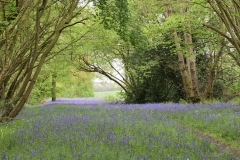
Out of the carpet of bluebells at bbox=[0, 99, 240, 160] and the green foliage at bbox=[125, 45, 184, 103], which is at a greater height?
the green foliage at bbox=[125, 45, 184, 103]

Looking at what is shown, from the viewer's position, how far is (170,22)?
11.4 m

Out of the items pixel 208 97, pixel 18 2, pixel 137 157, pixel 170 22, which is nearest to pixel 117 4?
pixel 18 2

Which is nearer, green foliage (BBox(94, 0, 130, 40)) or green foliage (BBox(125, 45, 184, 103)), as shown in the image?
green foliage (BBox(94, 0, 130, 40))

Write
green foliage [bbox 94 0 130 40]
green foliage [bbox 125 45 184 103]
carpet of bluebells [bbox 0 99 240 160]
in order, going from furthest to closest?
green foliage [bbox 125 45 184 103] < green foliage [bbox 94 0 130 40] < carpet of bluebells [bbox 0 99 240 160]

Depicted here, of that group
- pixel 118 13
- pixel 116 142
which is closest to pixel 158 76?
pixel 116 142

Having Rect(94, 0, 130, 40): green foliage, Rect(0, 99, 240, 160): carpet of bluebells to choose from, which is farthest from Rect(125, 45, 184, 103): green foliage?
Rect(94, 0, 130, 40): green foliage

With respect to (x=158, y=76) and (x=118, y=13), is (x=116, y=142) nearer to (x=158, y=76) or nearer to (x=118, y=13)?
(x=118, y=13)

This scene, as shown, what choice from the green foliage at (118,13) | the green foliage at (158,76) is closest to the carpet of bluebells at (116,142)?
the green foliage at (118,13)

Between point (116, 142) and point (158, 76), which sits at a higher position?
point (158, 76)

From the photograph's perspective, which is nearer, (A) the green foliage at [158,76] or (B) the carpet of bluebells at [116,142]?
(B) the carpet of bluebells at [116,142]

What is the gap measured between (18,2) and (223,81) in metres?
17.8

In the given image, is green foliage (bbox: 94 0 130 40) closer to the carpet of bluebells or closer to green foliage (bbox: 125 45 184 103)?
the carpet of bluebells

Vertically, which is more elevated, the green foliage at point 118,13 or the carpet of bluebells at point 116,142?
the green foliage at point 118,13

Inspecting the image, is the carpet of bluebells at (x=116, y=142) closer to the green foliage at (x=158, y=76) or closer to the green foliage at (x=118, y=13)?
the green foliage at (x=118, y=13)
